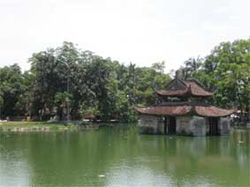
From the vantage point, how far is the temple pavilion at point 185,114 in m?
46.8

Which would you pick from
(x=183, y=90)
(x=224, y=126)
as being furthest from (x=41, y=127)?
(x=224, y=126)

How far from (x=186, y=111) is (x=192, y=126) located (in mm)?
1674

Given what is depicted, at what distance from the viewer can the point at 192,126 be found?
46312mm

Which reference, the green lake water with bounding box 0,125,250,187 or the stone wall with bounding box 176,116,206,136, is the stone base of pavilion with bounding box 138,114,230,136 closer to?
the stone wall with bounding box 176,116,206,136

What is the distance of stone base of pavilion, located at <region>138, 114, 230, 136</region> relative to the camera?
46.6 metres

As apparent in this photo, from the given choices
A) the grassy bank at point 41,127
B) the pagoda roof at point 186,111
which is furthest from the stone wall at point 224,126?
the grassy bank at point 41,127

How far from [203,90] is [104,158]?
26.3 metres

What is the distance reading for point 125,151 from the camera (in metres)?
30.3

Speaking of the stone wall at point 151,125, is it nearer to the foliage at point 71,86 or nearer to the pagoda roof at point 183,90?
the pagoda roof at point 183,90

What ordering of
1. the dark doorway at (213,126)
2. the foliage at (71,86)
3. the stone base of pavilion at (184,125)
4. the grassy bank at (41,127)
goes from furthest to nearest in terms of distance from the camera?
the foliage at (71,86), the grassy bank at (41,127), the dark doorway at (213,126), the stone base of pavilion at (184,125)

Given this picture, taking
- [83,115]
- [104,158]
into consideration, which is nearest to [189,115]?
[104,158]

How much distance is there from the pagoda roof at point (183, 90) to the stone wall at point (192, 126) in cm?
281

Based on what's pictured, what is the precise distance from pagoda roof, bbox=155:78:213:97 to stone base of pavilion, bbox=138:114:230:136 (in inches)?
98.2

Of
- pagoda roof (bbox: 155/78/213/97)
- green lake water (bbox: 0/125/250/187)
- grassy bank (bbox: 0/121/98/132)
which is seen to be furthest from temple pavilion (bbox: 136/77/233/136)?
green lake water (bbox: 0/125/250/187)
